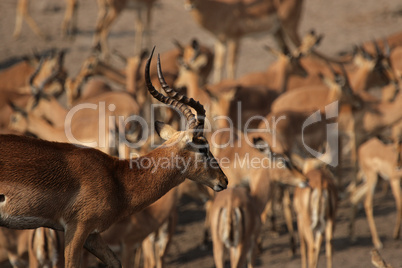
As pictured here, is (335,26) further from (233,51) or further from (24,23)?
(24,23)

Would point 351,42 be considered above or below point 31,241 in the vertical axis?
above

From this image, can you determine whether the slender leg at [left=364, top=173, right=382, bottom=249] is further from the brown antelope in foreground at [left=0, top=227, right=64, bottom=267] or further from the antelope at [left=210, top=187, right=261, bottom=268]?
the brown antelope in foreground at [left=0, top=227, right=64, bottom=267]

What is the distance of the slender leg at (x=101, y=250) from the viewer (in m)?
4.62

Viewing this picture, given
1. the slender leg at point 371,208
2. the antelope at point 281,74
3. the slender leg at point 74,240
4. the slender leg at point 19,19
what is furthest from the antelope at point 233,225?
the slender leg at point 19,19

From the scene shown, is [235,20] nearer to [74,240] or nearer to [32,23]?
[32,23]

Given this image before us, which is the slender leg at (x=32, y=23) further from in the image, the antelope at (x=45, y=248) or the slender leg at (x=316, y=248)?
the antelope at (x=45, y=248)

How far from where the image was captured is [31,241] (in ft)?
17.8

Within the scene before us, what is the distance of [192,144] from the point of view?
457 cm

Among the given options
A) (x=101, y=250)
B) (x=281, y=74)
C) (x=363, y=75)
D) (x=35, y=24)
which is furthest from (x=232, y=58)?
(x=101, y=250)

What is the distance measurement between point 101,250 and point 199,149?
2.83 feet

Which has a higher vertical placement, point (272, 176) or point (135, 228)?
point (272, 176)

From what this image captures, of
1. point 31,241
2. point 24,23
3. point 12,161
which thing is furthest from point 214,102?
point 24,23

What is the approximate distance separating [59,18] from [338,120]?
8391mm

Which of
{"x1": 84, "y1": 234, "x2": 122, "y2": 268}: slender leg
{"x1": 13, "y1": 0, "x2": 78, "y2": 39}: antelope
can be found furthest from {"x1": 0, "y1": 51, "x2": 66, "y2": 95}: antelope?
{"x1": 84, "y1": 234, "x2": 122, "y2": 268}: slender leg
